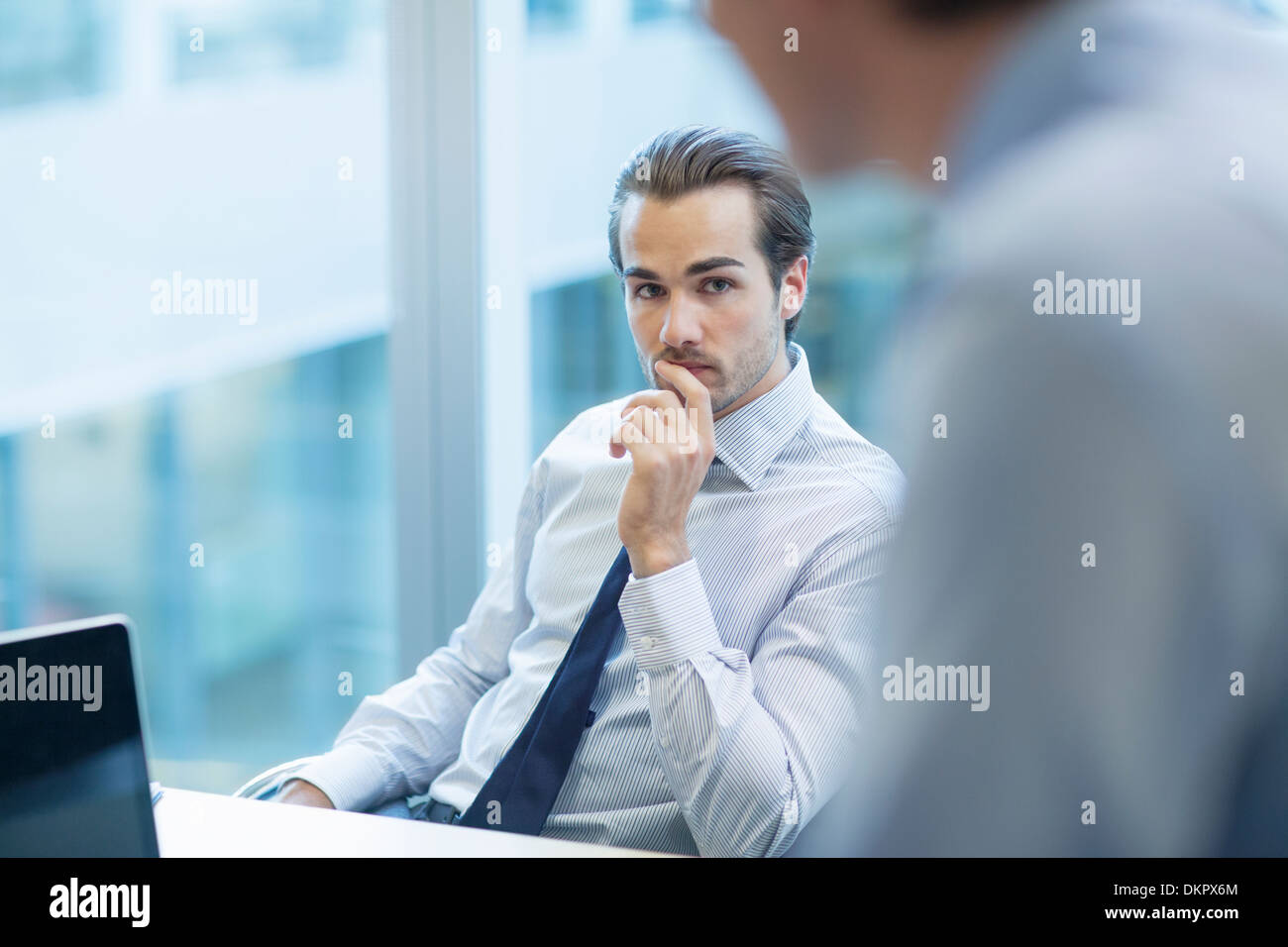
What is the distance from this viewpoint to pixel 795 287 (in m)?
1.59

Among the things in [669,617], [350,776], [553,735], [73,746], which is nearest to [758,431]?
[669,617]

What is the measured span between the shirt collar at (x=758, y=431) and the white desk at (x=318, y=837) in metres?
0.65

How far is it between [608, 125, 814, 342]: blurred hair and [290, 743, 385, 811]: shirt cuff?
958 mm

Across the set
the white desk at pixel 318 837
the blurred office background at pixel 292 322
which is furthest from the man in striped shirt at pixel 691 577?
the blurred office background at pixel 292 322

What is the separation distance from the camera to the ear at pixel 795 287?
1.57 meters

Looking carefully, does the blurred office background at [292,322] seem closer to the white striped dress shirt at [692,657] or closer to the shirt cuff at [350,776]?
the white striped dress shirt at [692,657]

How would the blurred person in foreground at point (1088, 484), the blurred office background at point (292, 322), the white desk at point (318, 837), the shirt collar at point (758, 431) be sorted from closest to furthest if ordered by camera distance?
Result: the blurred person in foreground at point (1088, 484), the white desk at point (318, 837), the shirt collar at point (758, 431), the blurred office background at point (292, 322)

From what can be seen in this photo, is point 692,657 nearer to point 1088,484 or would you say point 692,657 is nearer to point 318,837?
point 318,837

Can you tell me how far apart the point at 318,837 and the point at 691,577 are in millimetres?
532

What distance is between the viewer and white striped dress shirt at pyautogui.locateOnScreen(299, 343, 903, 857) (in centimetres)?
120

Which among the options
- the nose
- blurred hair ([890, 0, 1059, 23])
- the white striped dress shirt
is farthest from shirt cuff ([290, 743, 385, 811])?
blurred hair ([890, 0, 1059, 23])

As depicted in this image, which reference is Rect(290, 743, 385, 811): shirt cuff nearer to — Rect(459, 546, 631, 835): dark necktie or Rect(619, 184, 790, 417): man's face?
Rect(459, 546, 631, 835): dark necktie
